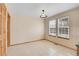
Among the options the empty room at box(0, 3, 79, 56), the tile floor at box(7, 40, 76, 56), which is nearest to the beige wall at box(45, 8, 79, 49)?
the empty room at box(0, 3, 79, 56)

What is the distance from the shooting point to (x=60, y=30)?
6.72 meters

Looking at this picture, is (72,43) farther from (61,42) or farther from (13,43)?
(13,43)

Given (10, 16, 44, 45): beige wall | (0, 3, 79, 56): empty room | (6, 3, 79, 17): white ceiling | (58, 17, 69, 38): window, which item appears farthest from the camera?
(10, 16, 44, 45): beige wall

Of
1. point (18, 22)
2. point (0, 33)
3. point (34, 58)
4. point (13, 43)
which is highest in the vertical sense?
point (18, 22)

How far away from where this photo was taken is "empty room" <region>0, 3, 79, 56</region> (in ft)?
14.7

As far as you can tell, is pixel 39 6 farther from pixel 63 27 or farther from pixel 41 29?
pixel 41 29

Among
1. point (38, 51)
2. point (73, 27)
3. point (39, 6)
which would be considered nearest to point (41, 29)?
point (73, 27)

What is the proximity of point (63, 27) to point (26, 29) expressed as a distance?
2.49 meters

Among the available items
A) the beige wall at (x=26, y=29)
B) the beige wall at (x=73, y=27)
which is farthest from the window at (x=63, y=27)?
the beige wall at (x=26, y=29)

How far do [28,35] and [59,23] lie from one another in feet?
7.57

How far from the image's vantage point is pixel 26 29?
7324 millimetres

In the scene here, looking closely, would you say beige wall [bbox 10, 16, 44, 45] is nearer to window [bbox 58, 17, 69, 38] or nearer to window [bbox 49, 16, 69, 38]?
window [bbox 49, 16, 69, 38]

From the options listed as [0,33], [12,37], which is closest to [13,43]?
[12,37]

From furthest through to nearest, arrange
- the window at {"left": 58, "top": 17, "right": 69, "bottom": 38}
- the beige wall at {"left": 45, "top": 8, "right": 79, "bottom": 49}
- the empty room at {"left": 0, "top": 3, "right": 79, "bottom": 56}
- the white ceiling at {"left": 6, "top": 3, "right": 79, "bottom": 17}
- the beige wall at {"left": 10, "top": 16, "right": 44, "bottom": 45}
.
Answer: the beige wall at {"left": 10, "top": 16, "right": 44, "bottom": 45} → the window at {"left": 58, "top": 17, "right": 69, "bottom": 38} → the beige wall at {"left": 45, "top": 8, "right": 79, "bottom": 49} → the empty room at {"left": 0, "top": 3, "right": 79, "bottom": 56} → the white ceiling at {"left": 6, "top": 3, "right": 79, "bottom": 17}
